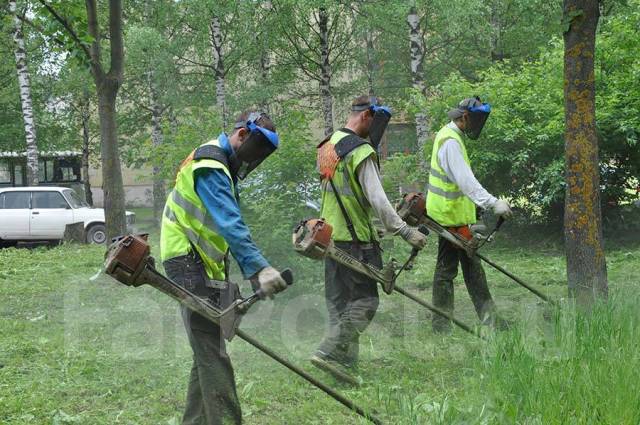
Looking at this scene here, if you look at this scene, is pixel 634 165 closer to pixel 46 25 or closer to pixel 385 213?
pixel 385 213

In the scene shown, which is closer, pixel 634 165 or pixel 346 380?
pixel 346 380

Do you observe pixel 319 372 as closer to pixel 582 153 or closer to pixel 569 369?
pixel 569 369

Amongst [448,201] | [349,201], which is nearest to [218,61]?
[448,201]

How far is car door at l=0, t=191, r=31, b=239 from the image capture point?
1805cm

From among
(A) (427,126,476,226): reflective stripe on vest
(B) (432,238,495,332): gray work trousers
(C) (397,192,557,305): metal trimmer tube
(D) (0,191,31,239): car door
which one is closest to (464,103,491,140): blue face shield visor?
(A) (427,126,476,226): reflective stripe on vest

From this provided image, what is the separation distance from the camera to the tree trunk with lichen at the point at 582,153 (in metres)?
5.86

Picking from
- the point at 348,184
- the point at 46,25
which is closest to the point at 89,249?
the point at 46,25

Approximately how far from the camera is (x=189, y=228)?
13.8 feet

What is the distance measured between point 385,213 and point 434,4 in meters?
14.0

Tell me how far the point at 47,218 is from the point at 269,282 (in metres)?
15.5

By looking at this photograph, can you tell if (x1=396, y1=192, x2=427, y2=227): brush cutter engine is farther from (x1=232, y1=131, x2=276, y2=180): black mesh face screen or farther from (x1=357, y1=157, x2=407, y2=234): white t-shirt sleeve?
(x1=232, y1=131, x2=276, y2=180): black mesh face screen

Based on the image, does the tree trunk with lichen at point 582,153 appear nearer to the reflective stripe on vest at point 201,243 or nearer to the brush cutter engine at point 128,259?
the reflective stripe on vest at point 201,243

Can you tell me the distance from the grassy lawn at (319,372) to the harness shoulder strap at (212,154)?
4.92 ft

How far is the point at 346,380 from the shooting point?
215 inches
